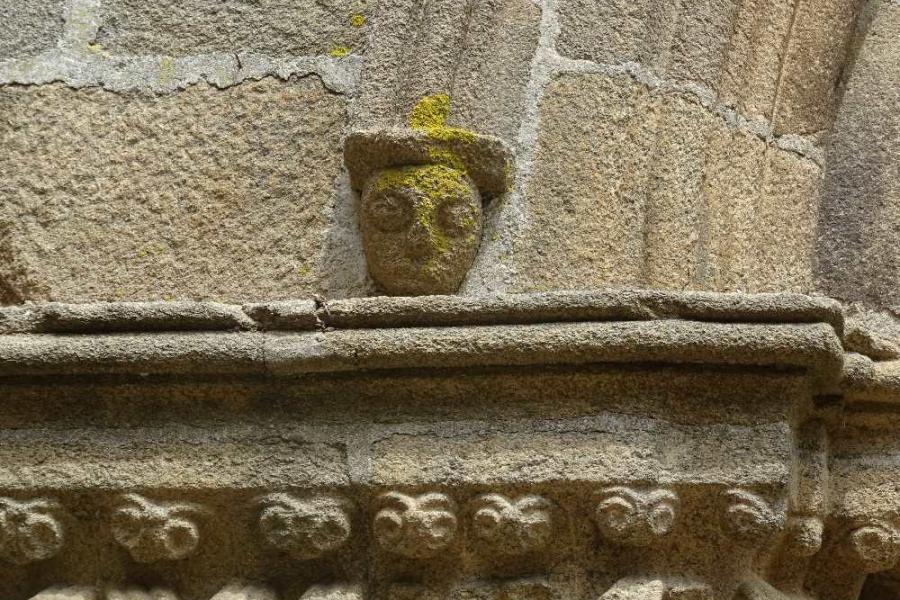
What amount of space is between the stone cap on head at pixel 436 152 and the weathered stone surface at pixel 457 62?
58mm

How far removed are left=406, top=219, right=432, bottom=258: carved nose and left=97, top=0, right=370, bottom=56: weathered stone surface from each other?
386 millimetres

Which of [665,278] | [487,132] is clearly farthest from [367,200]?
[665,278]

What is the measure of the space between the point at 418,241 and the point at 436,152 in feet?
0.37

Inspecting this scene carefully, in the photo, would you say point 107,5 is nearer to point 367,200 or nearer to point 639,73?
point 367,200

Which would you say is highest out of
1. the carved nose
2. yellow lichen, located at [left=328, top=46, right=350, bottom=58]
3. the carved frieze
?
yellow lichen, located at [left=328, top=46, right=350, bottom=58]

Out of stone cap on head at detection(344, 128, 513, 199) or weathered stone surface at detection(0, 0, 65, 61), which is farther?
weathered stone surface at detection(0, 0, 65, 61)

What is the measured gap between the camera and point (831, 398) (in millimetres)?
1736

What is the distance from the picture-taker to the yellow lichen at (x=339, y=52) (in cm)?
203

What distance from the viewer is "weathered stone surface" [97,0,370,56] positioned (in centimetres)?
205

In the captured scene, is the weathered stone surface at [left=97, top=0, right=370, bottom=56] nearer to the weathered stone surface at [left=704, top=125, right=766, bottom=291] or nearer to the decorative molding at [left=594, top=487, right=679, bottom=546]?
the weathered stone surface at [left=704, top=125, right=766, bottom=291]

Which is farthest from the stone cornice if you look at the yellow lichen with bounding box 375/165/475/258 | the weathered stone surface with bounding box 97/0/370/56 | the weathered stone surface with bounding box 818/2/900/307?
the weathered stone surface with bounding box 97/0/370/56

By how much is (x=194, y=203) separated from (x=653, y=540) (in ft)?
2.39

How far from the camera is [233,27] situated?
2076mm

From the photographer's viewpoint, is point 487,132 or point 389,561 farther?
point 487,132
